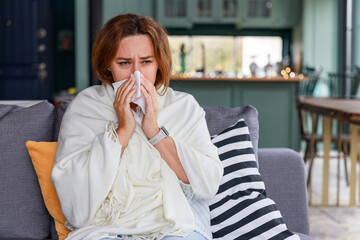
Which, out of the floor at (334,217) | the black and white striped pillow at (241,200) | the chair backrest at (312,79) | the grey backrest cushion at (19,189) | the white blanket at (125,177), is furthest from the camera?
the chair backrest at (312,79)

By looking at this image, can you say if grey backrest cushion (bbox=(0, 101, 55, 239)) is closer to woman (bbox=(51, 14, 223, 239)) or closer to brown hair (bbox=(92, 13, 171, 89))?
woman (bbox=(51, 14, 223, 239))

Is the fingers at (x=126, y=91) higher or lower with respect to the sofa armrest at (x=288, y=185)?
higher

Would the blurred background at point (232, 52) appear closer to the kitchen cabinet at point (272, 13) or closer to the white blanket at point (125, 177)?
the kitchen cabinet at point (272, 13)

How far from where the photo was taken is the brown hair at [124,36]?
1461 millimetres

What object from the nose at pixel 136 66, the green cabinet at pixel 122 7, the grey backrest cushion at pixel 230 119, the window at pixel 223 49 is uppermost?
the green cabinet at pixel 122 7

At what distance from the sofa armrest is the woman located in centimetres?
35

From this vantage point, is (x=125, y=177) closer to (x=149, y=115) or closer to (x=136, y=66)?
(x=149, y=115)

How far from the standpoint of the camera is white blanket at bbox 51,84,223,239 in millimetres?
1371

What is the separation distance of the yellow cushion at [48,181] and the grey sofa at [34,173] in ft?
0.31

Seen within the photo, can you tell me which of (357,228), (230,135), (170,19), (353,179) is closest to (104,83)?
(230,135)

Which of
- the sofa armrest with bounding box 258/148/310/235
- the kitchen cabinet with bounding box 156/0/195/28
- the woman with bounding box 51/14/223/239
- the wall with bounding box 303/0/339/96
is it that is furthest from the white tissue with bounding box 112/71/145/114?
the kitchen cabinet with bounding box 156/0/195/28

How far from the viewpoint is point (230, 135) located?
1680 millimetres

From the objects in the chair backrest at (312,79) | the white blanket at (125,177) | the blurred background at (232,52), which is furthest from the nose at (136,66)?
the chair backrest at (312,79)

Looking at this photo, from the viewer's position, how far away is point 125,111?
141cm
